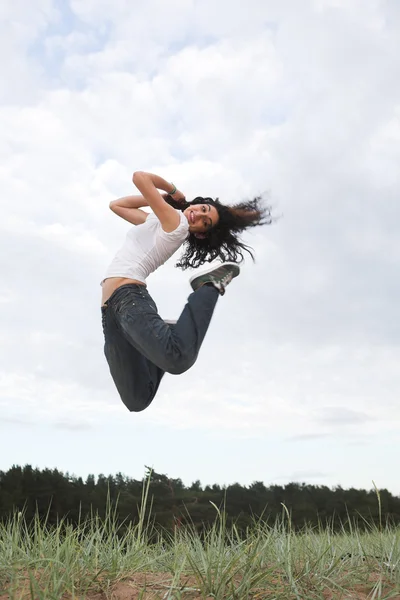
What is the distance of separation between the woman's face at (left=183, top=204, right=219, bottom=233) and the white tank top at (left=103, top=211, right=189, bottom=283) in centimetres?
→ 31

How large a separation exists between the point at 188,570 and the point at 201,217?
3.19 meters

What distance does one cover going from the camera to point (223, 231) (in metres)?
6.25

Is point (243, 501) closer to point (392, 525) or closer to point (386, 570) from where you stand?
point (392, 525)

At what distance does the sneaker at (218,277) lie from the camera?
5.21m

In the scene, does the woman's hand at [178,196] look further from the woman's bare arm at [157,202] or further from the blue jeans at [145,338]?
the blue jeans at [145,338]

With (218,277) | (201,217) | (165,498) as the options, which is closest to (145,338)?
(218,277)

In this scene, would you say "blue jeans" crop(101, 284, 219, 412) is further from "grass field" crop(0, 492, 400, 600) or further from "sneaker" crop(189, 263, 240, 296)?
"grass field" crop(0, 492, 400, 600)

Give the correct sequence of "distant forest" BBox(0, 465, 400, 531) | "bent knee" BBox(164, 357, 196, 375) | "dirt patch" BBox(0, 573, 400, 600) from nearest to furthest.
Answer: "dirt patch" BBox(0, 573, 400, 600), "bent knee" BBox(164, 357, 196, 375), "distant forest" BBox(0, 465, 400, 531)

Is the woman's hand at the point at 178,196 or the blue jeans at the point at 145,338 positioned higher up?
the woman's hand at the point at 178,196

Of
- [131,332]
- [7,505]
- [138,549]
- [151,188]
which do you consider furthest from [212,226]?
[7,505]

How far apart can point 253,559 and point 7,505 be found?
1323cm

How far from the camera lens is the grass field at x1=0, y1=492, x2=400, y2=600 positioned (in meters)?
3.46

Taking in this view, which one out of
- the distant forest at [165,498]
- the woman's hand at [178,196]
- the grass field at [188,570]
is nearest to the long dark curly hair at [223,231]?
the woman's hand at [178,196]

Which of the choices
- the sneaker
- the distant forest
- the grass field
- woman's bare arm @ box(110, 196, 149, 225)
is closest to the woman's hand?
woman's bare arm @ box(110, 196, 149, 225)
